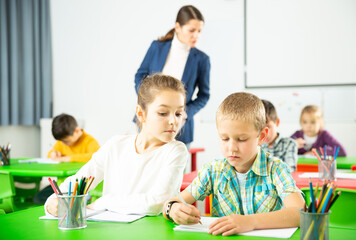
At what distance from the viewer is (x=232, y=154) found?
1.41 m

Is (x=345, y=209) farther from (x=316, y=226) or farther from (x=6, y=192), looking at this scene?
(x=6, y=192)

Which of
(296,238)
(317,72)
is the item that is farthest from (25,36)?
(296,238)

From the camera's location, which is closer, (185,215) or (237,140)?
(185,215)

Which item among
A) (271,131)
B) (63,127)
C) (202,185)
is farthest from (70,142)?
(202,185)

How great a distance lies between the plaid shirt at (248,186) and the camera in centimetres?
146

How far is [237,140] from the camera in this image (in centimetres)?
142

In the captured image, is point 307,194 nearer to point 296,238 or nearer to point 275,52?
point 296,238

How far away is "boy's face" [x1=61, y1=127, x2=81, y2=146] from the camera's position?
3.67m

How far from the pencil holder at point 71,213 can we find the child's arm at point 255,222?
37 cm

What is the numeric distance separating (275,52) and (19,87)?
10.5ft

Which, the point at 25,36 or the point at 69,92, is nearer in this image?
the point at 25,36

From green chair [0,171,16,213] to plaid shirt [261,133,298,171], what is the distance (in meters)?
1.63

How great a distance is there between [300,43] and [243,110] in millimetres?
3975

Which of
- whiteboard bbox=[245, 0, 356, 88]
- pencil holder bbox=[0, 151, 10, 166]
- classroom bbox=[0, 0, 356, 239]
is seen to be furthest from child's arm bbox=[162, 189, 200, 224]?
→ whiteboard bbox=[245, 0, 356, 88]
